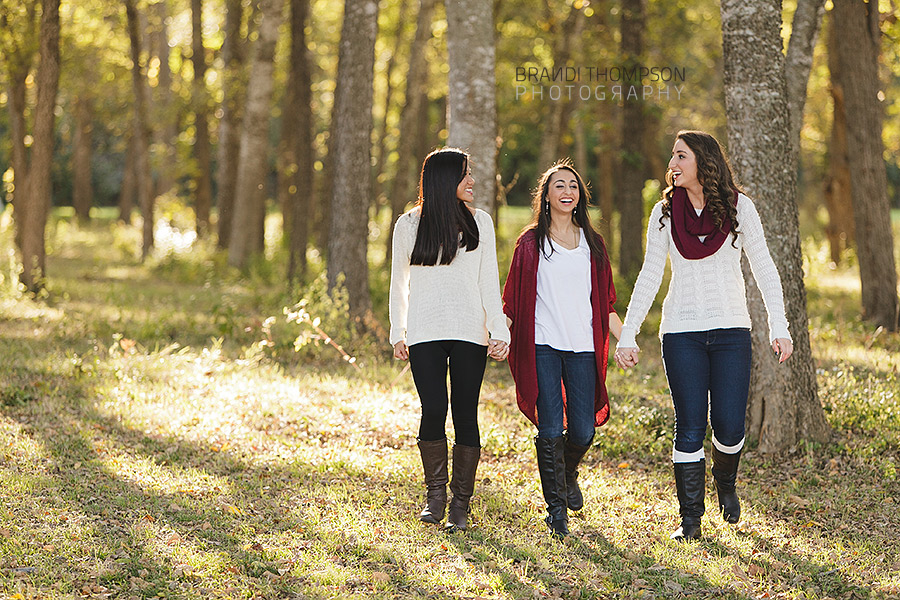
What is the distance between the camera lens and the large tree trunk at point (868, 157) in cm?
1250

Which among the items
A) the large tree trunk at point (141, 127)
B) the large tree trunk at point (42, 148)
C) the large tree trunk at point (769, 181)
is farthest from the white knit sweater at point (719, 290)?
the large tree trunk at point (141, 127)

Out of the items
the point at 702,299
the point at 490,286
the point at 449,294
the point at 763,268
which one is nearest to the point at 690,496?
the point at 702,299

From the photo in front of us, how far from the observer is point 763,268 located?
539 cm

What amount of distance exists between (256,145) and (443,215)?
13560 mm

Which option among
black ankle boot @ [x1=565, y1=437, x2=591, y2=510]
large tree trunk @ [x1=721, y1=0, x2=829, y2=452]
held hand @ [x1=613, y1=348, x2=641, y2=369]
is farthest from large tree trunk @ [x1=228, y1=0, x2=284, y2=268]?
held hand @ [x1=613, y1=348, x2=641, y2=369]

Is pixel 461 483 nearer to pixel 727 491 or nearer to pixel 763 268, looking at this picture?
pixel 727 491

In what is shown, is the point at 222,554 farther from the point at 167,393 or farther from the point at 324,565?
the point at 167,393

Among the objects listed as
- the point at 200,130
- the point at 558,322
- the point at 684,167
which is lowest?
the point at 558,322

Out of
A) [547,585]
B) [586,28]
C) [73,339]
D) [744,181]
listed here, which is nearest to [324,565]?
[547,585]

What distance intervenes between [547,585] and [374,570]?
2.95 feet

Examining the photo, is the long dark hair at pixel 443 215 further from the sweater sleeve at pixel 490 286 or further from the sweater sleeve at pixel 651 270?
the sweater sleeve at pixel 651 270

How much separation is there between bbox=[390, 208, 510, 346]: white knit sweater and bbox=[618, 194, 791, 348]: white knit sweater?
78 centimetres

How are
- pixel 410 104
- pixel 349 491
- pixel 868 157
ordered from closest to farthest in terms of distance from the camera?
1. pixel 349 491
2. pixel 868 157
3. pixel 410 104

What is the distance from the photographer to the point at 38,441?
7.10m
